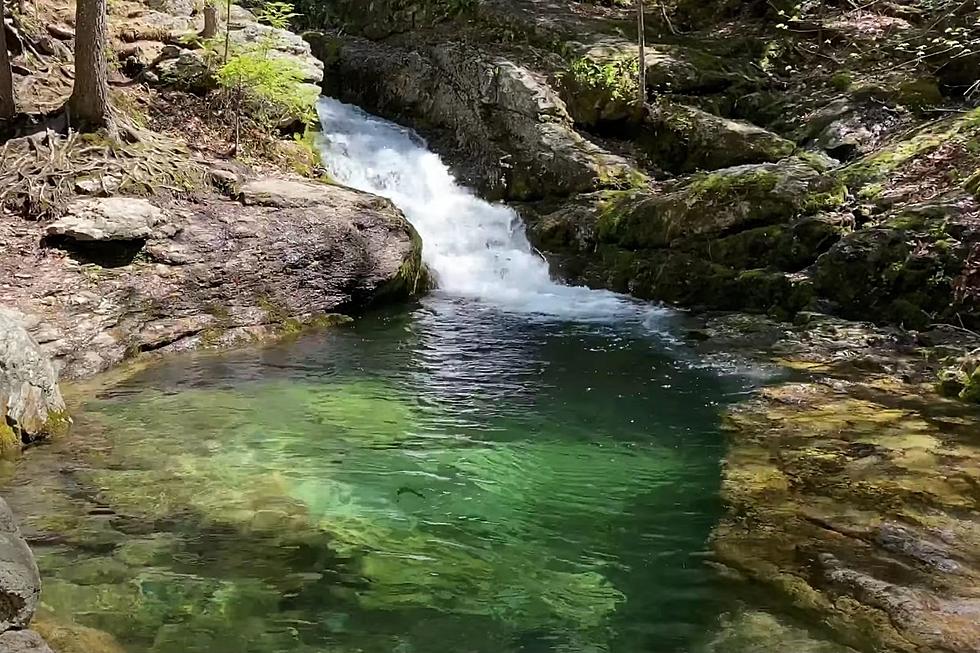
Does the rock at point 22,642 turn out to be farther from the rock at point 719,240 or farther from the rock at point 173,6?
the rock at point 173,6

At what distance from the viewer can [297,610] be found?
4363mm

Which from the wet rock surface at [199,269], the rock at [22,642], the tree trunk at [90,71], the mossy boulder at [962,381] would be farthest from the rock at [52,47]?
the mossy boulder at [962,381]

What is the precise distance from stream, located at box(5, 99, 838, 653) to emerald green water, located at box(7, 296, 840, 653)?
0.06 ft

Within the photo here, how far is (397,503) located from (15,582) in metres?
2.65

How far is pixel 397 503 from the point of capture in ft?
19.1

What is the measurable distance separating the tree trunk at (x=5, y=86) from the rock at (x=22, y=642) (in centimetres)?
1036

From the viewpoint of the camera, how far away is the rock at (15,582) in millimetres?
3592

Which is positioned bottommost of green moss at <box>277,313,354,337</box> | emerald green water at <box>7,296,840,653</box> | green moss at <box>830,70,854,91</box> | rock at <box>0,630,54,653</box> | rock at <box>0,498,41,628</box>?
green moss at <box>277,313,354,337</box>

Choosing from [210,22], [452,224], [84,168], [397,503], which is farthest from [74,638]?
[210,22]

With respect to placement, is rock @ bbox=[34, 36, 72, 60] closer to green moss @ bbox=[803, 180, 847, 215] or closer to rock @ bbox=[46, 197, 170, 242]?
rock @ bbox=[46, 197, 170, 242]

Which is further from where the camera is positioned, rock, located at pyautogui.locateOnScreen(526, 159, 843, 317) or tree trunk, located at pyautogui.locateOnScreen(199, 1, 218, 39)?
tree trunk, located at pyautogui.locateOnScreen(199, 1, 218, 39)

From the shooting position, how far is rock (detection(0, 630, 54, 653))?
3432mm

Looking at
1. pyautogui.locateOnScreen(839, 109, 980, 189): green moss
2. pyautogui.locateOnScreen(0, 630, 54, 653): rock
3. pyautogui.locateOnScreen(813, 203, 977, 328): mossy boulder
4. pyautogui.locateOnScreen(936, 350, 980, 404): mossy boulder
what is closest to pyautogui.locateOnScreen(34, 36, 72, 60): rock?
pyautogui.locateOnScreen(0, 630, 54, 653): rock

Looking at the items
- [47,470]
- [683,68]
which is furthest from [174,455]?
[683,68]
